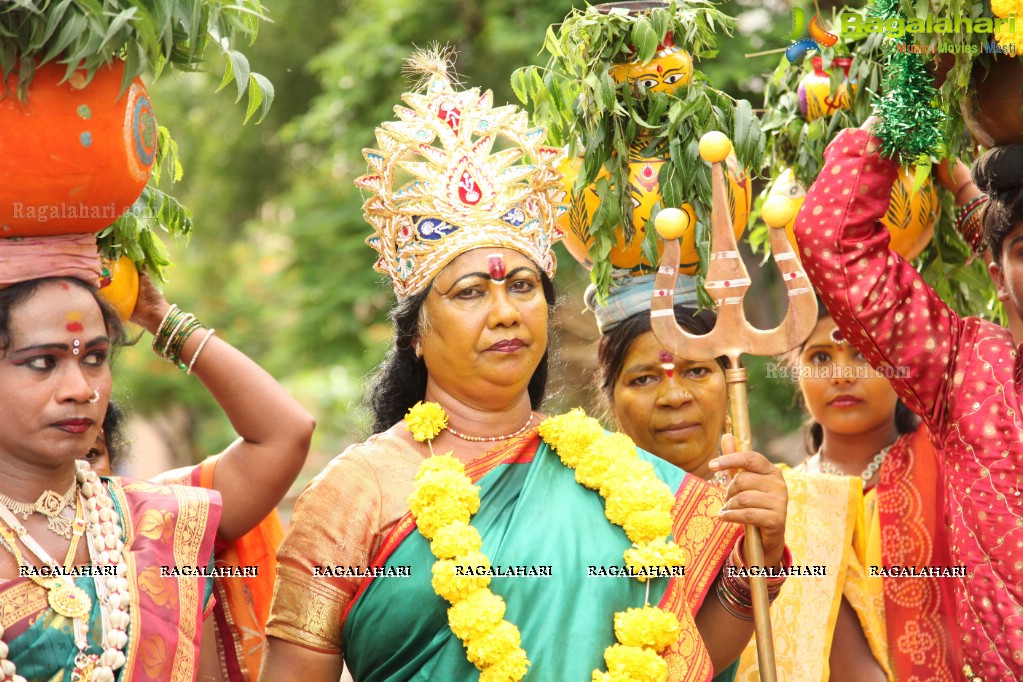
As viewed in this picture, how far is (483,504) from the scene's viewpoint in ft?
12.7

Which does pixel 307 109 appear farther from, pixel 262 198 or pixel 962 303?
pixel 962 303

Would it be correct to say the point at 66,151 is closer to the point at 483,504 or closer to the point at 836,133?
the point at 483,504

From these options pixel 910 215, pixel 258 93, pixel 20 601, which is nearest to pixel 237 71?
pixel 258 93

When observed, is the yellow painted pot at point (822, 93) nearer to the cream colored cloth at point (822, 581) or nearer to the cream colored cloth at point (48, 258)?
the cream colored cloth at point (822, 581)

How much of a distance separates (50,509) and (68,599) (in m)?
0.29

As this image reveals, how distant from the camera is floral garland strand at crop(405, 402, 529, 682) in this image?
3570 mm

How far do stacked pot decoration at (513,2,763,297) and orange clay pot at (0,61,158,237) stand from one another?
5.48 feet

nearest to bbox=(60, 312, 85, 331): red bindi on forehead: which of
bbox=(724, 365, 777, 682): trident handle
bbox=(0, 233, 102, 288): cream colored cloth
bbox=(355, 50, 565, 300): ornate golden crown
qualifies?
bbox=(0, 233, 102, 288): cream colored cloth

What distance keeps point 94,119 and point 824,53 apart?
9.34 feet

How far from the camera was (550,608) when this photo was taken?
3.69 meters

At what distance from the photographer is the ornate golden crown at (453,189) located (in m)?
4.04

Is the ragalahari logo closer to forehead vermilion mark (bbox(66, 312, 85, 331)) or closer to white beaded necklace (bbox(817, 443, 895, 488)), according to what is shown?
white beaded necklace (bbox(817, 443, 895, 488))

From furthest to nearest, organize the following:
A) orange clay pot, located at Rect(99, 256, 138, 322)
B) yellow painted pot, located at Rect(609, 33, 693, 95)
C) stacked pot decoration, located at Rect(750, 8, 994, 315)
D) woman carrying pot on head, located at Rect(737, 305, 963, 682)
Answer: stacked pot decoration, located at Rect(750, 8, 994, 315)
yellow painted pot, located at Rect(609, 33, 693, 95)
woman carrying pot on head, located at Rect(737, 305, 963, 682)
orange clay pot, located at Rect(99, 256, 138, 322)

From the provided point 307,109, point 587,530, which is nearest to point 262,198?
point 307,109
